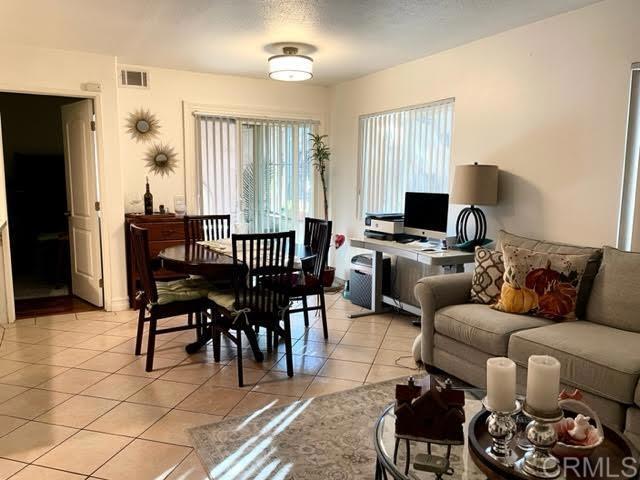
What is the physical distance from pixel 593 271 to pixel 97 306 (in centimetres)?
441

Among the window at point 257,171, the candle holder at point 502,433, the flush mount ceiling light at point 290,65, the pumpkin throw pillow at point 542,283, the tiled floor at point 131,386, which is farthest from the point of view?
the window at point 257,171

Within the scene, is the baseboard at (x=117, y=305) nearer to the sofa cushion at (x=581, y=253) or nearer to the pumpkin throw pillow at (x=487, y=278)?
the pumpkin throw pillow at (x=487, y=278)

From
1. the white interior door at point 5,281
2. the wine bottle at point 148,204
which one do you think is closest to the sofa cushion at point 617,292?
the wine bottle at point 148,204

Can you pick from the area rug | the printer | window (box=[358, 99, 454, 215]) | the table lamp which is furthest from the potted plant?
the area rug

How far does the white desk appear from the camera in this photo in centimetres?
377

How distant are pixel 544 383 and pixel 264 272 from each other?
1973 mm

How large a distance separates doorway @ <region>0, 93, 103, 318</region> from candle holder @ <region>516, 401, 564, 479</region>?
4356 mm

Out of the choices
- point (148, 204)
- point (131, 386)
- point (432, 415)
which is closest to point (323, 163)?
point (148, 204)

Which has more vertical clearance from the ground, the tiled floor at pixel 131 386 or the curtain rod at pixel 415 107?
the curtain rod at pixel 415 107

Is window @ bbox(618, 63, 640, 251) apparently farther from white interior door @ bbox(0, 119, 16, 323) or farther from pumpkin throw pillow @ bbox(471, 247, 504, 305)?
white interior door @ bbox(0, 119, 16, 323)

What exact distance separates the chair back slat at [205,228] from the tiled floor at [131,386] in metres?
0.84

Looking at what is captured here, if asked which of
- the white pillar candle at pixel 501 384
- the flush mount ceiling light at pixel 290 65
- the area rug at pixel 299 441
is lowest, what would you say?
the area rug at pixel 299 441

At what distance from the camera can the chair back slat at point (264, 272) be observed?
122 inches

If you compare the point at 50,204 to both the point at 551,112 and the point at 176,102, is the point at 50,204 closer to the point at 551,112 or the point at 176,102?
the point at 176,102
